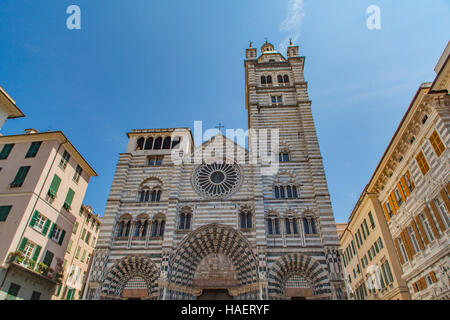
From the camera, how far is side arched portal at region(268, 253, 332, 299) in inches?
746

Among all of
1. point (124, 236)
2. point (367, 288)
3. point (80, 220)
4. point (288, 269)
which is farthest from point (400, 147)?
point (80, 220)

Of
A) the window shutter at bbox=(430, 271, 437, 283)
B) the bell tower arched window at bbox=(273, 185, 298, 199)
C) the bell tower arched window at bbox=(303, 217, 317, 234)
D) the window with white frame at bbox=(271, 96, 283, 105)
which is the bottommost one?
the window shutter at bbox=(430, 271, 437, 283)

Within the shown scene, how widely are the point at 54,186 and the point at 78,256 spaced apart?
871 cm

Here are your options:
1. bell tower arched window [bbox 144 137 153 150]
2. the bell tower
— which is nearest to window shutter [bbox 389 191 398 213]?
the bell tower

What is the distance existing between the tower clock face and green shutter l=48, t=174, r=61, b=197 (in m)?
9.90

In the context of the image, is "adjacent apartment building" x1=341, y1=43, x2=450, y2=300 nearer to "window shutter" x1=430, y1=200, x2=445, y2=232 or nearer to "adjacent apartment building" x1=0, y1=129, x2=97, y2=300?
"window shutter" x1=430, y1=200, x2=445, y2=232

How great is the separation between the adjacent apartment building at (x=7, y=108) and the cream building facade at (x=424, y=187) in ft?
74.9

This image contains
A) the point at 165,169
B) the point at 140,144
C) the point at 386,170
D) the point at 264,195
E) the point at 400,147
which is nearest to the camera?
the point at 400,147

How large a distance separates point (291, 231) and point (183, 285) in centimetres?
853

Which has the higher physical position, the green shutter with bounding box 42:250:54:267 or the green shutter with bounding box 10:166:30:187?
the green shutter with bounding box 10:166:30:187

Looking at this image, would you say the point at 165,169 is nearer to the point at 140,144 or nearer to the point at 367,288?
the point at 140,144

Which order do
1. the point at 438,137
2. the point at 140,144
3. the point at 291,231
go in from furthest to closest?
the point at 140,144 < the point at 291,231 < the point at 438,137

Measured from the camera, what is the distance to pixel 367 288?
2445cm

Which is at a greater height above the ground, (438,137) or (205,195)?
(205,195)
